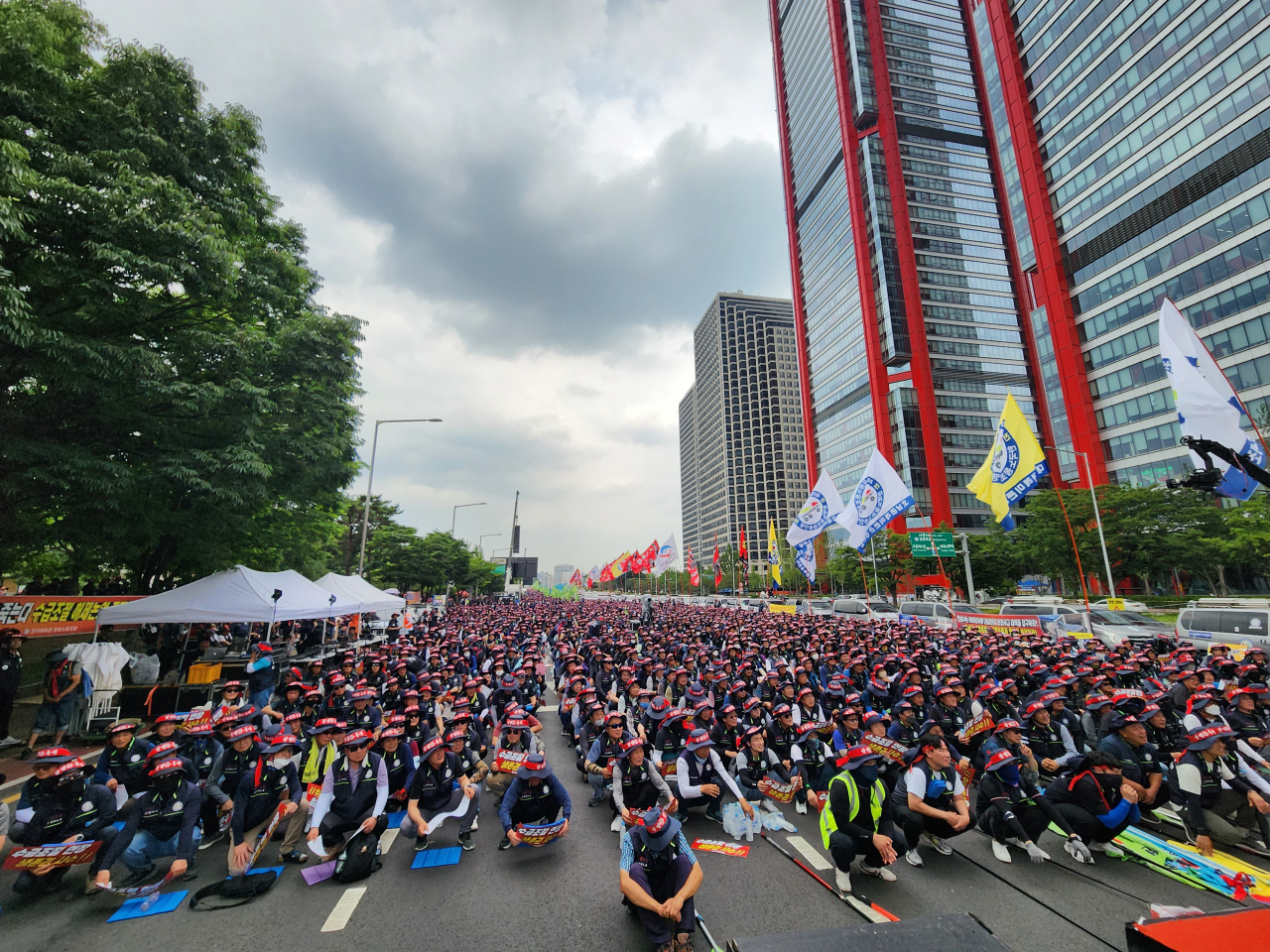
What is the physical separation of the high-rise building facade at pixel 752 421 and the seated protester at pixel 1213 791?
131190mm

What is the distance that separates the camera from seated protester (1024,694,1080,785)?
7344mm

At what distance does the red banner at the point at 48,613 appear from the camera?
450 inches

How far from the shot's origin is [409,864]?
6086mm

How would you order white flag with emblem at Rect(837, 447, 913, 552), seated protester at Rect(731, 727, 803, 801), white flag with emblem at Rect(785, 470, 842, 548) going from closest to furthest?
1. seated protester at Rect(731, 727, 803, 801)
2. white flag with emblem at Rect(837, 447, 913, 552)
3. white flag with emblem at Rect(785, 470, 842, 548)

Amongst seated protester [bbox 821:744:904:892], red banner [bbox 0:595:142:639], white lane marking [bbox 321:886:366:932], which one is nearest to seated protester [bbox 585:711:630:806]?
seated protester [bbox 821:744:904:892]

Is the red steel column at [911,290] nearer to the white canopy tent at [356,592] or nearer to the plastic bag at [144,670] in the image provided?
the white canopy tent at [356,592]

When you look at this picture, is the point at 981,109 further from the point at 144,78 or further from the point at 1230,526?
the point at 144,78

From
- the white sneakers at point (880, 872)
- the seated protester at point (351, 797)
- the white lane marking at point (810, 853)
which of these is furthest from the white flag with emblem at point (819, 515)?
the seated protester at point (351, 797)

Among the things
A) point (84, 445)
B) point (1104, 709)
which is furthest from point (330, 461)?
point (1104, 709)

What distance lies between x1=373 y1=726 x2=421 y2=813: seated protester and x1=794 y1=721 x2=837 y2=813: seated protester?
4852 mm

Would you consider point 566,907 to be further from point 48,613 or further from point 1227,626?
point 1227,626

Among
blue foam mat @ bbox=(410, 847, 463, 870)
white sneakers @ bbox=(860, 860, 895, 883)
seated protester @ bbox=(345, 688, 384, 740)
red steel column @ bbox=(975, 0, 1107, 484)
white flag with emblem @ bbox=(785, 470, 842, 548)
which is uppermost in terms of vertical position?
red steel column @ bbox=(975, 0, 1107, 484)

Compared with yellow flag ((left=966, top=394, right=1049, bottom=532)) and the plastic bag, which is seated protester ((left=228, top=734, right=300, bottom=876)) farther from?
yellow flag ((left=966, top=394, right=1049, bottom=532))

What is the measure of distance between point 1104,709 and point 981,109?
393ft
